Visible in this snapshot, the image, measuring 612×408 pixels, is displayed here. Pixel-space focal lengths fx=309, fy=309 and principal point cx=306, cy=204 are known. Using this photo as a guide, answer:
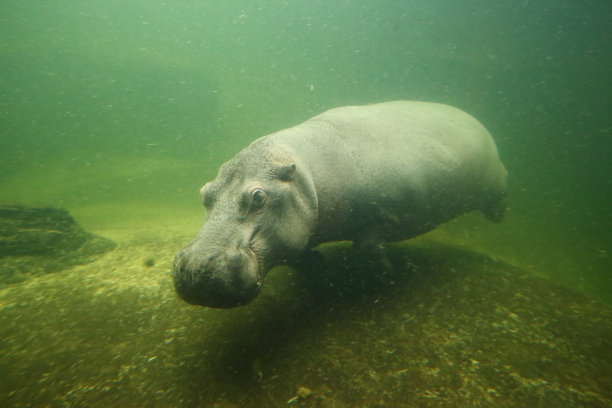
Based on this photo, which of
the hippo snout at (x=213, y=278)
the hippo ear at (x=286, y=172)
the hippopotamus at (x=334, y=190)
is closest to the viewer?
the hippo snout at (x=213, y=278)

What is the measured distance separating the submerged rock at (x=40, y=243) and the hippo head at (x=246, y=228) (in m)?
4.26

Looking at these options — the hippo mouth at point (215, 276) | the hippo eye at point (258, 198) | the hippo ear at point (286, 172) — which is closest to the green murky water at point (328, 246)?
the hippo mouth at point (215, 276)

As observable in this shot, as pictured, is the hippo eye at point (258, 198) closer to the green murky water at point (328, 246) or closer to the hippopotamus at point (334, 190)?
the hippopotamus at point (334, 190)

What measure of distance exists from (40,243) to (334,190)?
19.5 feet

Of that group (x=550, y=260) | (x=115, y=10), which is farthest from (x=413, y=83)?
(x=115, y=10)

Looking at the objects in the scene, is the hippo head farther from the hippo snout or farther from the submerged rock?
the submerged rock

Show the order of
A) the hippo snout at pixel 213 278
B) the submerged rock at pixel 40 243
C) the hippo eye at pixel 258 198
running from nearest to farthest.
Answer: the hippo snout at pixel 213 278, the hippo eye at pixel 258 198, the submerged rock at pixel 40 243

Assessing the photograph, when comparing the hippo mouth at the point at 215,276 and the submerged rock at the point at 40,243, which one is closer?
the hippo mouth at the point at 215,276

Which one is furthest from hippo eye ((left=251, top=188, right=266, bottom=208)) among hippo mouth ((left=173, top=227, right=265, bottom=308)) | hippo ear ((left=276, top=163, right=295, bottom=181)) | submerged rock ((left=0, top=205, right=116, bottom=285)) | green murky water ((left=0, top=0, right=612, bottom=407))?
submerged rock ((left=0, top=205, right=116, bottom=285))

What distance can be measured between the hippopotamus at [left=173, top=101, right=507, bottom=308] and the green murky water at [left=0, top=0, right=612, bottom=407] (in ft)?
2.70

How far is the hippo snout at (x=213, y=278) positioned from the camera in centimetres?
248

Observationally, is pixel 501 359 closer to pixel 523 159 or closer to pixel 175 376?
pixel 175 376

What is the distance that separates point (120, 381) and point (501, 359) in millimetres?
3537

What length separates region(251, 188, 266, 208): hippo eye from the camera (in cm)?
310
